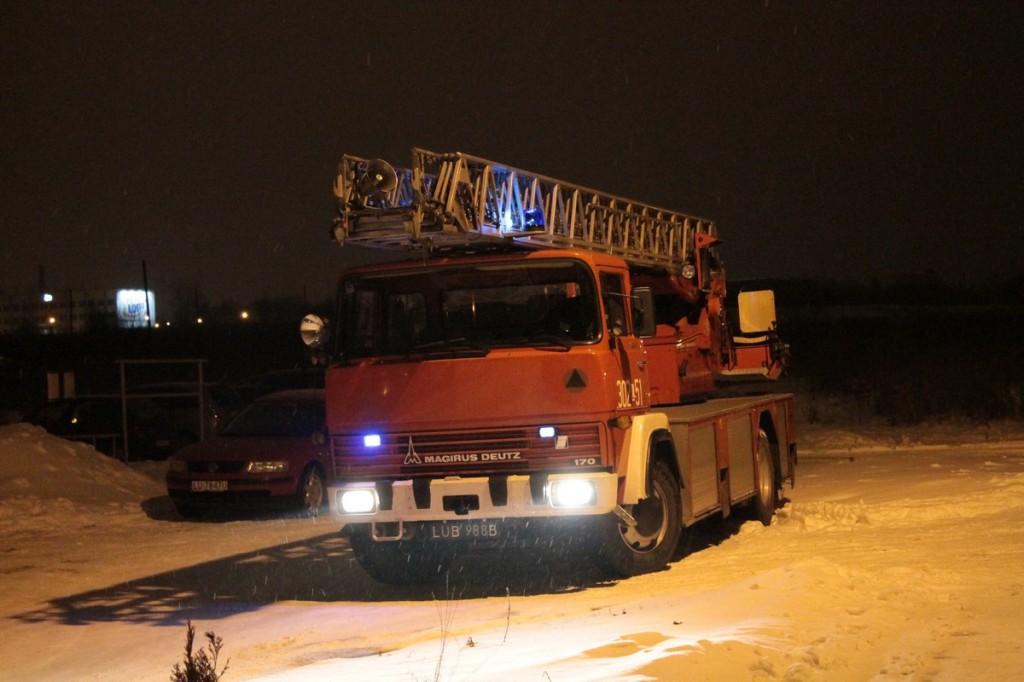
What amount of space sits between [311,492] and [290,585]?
18.3 ft

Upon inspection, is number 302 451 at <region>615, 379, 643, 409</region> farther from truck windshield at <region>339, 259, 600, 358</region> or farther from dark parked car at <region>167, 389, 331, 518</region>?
dark parked car at <region>167, 389, 331, 518</region>

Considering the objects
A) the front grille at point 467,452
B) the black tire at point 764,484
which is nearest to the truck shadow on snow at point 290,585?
the black tire at point 764,484

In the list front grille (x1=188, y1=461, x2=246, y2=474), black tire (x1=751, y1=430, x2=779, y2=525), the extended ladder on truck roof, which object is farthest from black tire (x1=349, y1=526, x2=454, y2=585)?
front grille (x1=188, y1=461, x2=246, y2=474)

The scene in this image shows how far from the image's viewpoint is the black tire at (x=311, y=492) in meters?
16.4

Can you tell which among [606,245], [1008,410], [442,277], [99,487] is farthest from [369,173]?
[1008,410]

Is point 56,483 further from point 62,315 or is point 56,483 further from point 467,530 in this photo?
point 62,315

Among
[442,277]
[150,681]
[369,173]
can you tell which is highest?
[369,173]

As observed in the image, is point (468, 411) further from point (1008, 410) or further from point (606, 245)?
point (1008, 410)

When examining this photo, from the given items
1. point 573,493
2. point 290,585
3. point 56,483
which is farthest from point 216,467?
point 573,493

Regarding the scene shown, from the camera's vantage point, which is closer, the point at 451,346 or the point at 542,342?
the point at 542,342

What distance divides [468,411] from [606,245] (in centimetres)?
356

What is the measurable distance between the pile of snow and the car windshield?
1.91 metres

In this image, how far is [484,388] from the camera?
9.58 meters

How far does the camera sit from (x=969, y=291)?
69.2 metres
